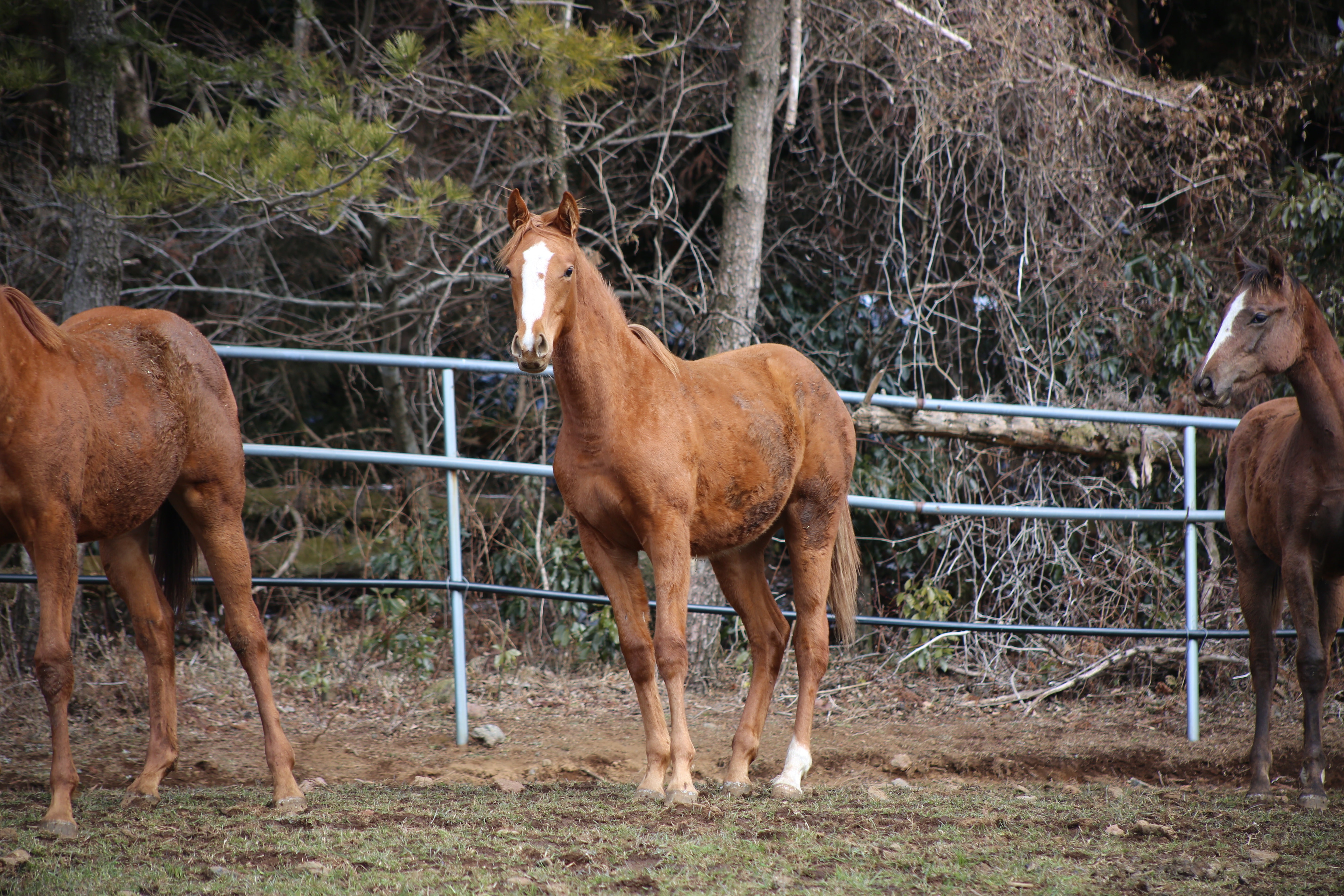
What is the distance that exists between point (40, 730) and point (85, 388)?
2.09 m

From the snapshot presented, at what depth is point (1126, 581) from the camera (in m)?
5.84

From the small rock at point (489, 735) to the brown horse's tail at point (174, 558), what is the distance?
1409 millimetres

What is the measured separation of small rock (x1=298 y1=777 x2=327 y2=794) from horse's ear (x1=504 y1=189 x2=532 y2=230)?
2.14 meters

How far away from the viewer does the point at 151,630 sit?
3.79 m

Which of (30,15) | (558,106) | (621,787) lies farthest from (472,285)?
(621,787)

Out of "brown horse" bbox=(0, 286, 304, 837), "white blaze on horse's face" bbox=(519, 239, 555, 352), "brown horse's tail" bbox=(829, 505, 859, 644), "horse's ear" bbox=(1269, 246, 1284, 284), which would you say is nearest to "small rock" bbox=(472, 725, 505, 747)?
"brown horse" bbox=(0, 286, 304, 837)

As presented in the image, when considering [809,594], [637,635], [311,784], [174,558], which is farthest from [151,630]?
[809,594]

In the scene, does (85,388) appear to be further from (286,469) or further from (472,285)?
(286,469)

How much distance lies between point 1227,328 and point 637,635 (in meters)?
2.45

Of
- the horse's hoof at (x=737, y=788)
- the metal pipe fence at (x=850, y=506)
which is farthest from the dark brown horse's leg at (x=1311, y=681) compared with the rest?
the horse's hoof at (x=737, y=788)

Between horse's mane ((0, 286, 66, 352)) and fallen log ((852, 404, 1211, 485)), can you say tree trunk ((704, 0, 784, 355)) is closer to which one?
fallen log ((852, 404, 1211, 485))

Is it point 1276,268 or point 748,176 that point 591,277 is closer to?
point 1276,268

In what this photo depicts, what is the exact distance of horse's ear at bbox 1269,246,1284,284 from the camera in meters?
3.83

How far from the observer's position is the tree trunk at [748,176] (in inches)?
238
